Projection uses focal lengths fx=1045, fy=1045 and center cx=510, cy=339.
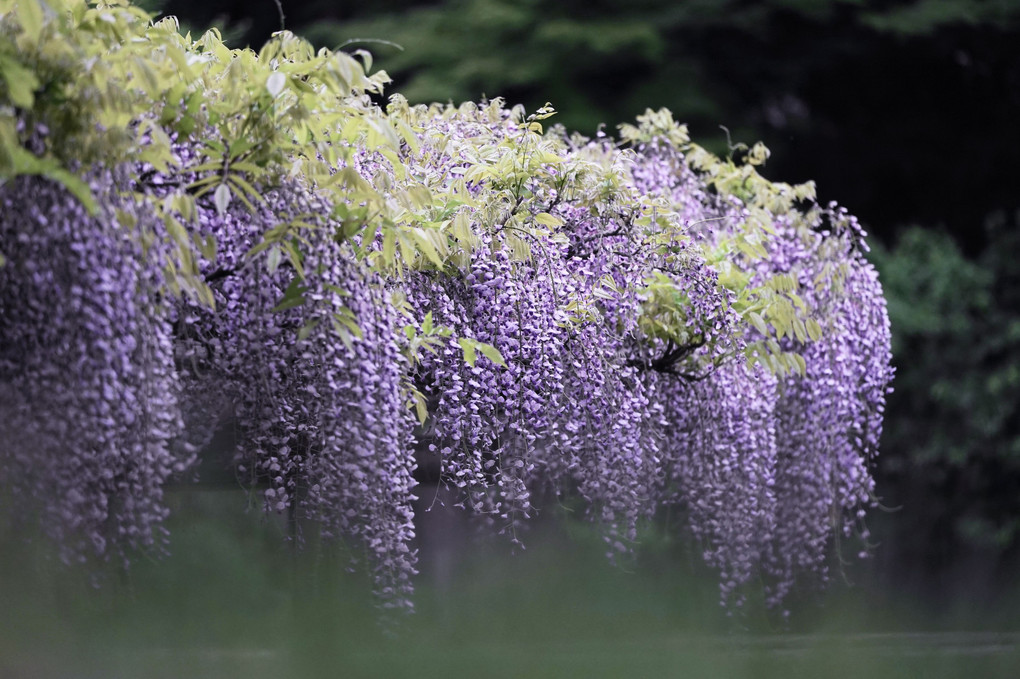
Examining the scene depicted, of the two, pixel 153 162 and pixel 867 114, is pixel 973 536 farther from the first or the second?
pixel 153 162

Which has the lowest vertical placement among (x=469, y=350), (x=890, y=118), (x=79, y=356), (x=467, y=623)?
(x=467, y=623)

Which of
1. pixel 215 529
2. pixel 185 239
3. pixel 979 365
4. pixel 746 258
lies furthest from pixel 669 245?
pixel 979 365

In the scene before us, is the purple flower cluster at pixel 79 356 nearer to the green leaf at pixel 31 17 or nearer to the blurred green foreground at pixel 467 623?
the green leaf at pixel 31 17

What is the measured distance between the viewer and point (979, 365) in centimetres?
621

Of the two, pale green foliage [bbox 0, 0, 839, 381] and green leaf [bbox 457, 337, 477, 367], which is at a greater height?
pale green foliage [bbox 0, 0, 839, 381]

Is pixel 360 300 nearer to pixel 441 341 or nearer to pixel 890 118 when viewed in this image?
pixel 441 341

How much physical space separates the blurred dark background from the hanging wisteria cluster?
2.57m

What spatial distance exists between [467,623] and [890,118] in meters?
4.26

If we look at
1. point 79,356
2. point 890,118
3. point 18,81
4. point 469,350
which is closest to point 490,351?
point 469,350

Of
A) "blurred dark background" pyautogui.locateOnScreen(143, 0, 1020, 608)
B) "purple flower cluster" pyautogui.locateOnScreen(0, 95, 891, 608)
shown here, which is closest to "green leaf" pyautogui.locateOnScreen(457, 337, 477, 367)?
"purple flower cluster" pyautogui.locateOnScreen(0, 95, 891, 608)

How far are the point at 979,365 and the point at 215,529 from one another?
4.49 meters

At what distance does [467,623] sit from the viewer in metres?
6.10

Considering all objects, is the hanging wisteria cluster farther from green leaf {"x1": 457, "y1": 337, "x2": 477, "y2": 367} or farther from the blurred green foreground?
the blurred green foreground

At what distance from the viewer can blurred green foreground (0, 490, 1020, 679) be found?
17.8 ft
